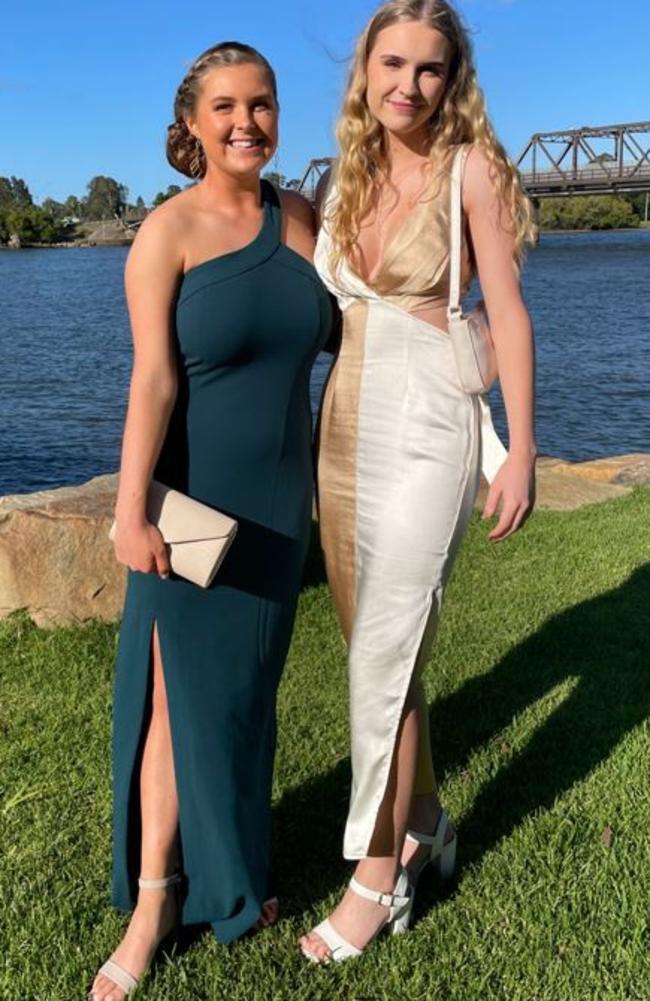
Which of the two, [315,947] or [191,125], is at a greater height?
[191,125]

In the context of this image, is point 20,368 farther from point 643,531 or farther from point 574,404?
point 643,531

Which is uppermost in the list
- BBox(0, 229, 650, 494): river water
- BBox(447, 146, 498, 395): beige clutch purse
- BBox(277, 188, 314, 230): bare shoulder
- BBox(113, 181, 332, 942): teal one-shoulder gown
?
BBox(277, 188, 314, 230): bare shoulder

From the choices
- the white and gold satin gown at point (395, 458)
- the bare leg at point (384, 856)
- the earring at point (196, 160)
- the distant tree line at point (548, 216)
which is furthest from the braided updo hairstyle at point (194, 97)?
the distant tree line at point (548, 216)

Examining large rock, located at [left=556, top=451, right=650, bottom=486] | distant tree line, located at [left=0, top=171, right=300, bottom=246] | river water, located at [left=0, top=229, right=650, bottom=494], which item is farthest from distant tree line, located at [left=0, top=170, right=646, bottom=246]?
large rock, located at [left=556, top=451, right=650, bottom=486]

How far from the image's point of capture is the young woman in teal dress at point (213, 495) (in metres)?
2.21

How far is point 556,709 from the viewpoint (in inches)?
158

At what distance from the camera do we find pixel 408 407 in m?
2.33

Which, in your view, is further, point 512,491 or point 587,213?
point 587,213

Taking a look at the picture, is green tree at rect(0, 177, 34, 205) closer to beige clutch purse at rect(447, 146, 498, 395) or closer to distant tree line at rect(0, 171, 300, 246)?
distant tree line at rect(0, 171, 300, 246)

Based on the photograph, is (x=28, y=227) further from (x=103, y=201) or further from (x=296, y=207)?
(x=296, y=207)

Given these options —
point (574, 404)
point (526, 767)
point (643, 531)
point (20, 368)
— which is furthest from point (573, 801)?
point (20, 368)

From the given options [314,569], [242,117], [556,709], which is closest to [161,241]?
[242,117]

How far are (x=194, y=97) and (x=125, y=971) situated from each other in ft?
6.67

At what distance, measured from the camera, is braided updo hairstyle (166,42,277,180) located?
88.0 inches
